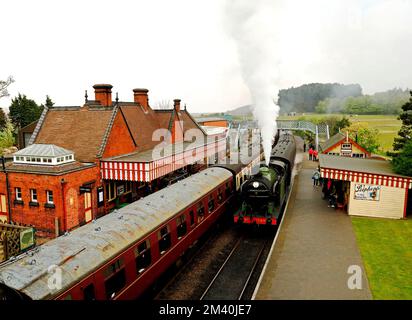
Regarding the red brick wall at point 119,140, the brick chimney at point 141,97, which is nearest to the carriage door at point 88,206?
the red brick wall at point 119,140

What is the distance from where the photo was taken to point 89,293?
800 cm

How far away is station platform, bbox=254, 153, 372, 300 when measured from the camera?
10.9 meters

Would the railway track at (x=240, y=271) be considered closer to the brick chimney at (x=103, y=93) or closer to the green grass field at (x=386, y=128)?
the brick chimney at (x=103, y=93)

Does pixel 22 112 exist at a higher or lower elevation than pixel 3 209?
higher

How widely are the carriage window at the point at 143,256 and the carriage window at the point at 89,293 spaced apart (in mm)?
2068

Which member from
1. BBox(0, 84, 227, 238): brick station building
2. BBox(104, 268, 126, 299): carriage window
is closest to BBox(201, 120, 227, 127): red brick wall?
BBox(0, 84, 227, 238): brick station building

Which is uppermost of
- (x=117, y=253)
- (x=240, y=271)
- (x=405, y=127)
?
(x=405, y=127)

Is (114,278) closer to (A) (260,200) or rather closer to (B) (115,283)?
(B) (115,283)

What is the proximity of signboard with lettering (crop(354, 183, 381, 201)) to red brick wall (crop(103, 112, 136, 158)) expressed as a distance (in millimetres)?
15167

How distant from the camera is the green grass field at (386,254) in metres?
11.1

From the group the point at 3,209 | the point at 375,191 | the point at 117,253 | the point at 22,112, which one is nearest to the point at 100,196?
the point at 3,209

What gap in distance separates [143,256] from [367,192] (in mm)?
13700

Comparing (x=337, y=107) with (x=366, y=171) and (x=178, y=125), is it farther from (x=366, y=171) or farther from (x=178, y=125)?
(x=366, y=171)
